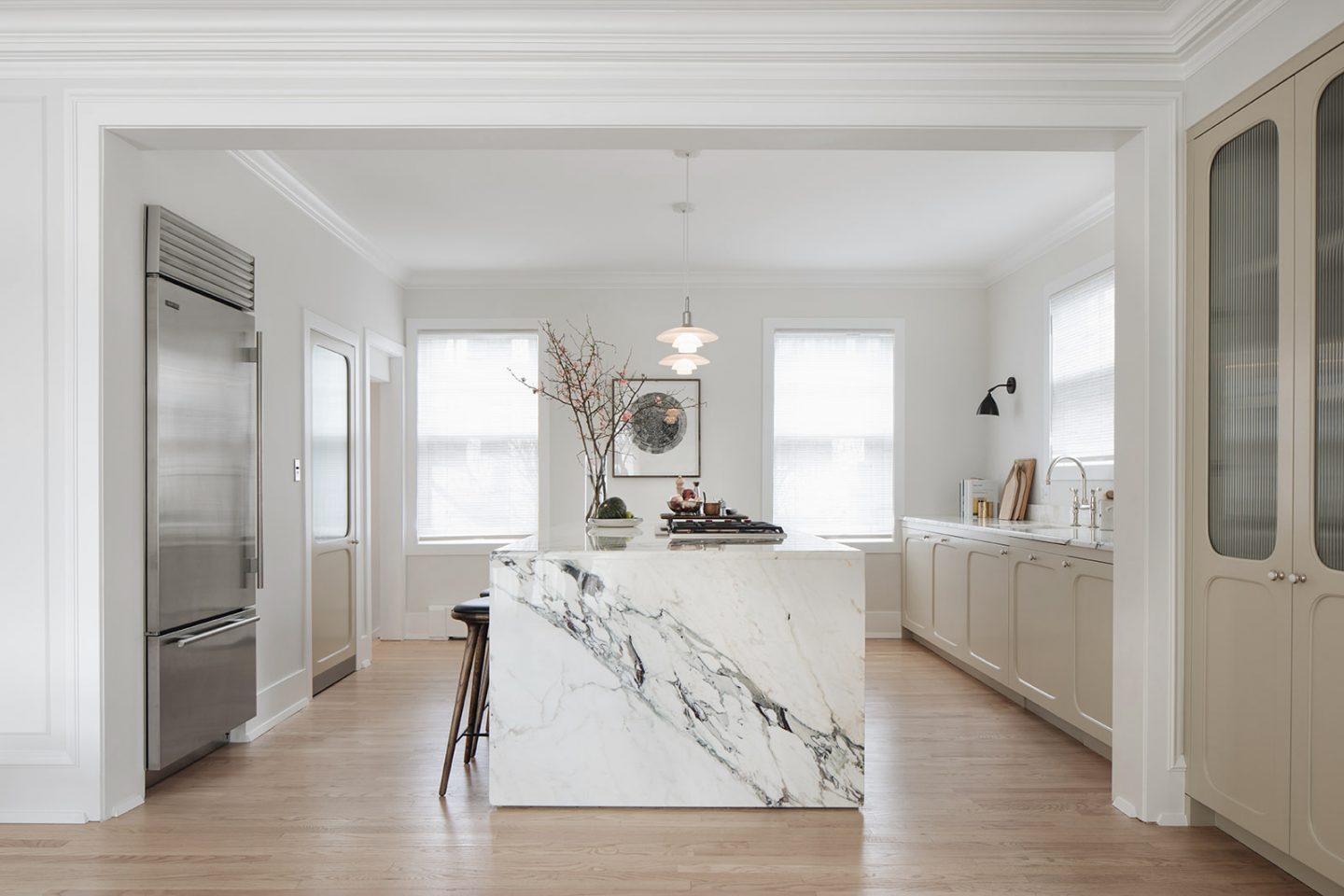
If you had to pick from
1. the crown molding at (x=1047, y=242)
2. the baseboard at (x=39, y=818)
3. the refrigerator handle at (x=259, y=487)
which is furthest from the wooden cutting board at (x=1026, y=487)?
the baseboard at (x=39, y=818)

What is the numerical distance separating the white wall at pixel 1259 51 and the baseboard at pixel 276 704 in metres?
4.40

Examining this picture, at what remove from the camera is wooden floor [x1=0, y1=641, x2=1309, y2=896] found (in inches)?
105

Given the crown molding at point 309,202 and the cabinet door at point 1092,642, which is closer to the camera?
the cabinet door at point 1092,642

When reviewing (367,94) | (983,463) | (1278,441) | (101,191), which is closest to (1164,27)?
(1278,441)

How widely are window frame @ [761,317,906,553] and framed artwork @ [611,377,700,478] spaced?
1.64 ft

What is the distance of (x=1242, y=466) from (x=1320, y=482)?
32cm

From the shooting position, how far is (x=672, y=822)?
3.10 meters

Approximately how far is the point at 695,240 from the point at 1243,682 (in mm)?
4088

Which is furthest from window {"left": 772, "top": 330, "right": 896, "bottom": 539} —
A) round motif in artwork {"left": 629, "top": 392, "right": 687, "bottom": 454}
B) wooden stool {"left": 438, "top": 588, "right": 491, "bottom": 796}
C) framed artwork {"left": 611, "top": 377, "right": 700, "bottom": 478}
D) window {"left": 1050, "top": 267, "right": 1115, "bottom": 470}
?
wooden stool {"left": 438, "top": 588, "right": 491, "bottom": 796}

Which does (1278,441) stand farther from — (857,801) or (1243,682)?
(857,801)

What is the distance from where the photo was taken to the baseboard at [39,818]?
10.1 ft

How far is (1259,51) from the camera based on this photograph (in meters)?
2.76

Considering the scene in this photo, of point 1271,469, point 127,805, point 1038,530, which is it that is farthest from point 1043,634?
point 127,805

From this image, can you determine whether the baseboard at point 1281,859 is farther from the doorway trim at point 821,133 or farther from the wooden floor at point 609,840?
the doorway trim at point 821,133
